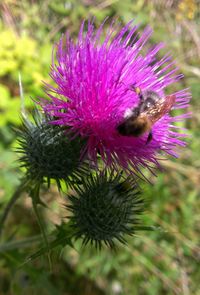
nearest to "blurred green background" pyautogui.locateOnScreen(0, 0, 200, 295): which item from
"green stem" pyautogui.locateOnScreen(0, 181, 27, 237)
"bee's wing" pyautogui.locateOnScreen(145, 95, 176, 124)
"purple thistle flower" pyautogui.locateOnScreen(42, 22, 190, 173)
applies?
"green stem" pyautogui.locateOnScreen(0, 181, 27, 237)

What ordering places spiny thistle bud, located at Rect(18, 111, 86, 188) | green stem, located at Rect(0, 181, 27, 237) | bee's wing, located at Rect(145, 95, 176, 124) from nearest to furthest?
bee's wing, located at Rect(145, 95, 176, 124), spiny thistle bud, located at Rect(18, 111, 86, 188), green stem, located at Rect(0, 181, 27, 237)

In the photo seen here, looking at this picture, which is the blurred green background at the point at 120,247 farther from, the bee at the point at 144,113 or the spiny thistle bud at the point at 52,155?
the bee at the point at 144,113

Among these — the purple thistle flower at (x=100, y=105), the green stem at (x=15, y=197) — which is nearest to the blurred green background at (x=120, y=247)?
the green stem at (x=15, y=197)

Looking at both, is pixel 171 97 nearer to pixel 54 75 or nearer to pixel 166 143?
pixel 166 143

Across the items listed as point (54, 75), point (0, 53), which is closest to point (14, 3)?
point (0, 53)

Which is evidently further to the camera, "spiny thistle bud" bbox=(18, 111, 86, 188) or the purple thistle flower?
"spiny thistle bud" bbox=(18, 111, 86, 188)

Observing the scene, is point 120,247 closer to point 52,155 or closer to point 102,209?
point 102,209

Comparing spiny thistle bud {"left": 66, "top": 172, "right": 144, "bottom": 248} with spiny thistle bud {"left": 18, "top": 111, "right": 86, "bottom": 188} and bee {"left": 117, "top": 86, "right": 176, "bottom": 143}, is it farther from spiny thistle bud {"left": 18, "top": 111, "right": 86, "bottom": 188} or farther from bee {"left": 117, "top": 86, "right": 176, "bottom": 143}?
bee {"left": 117, "top": 86, "right": 176, "bottom": 143}
